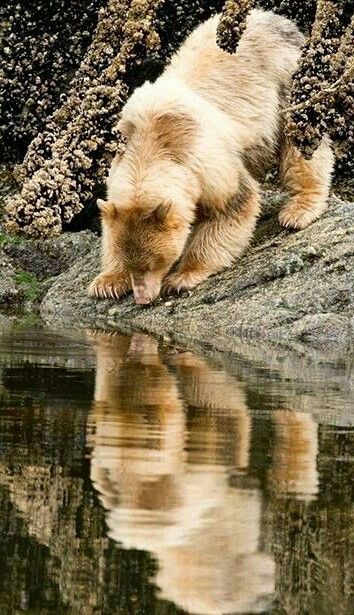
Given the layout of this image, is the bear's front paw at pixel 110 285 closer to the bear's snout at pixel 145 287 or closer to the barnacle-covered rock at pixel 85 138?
the bear's snout at pixel 145 287

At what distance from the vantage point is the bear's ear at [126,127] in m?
10.1

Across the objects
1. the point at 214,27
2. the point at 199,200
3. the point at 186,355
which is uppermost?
the point at 214,27

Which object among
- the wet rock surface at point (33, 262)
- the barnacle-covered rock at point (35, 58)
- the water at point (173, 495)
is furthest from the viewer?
the barnacle-covered rock at point (35, 58)

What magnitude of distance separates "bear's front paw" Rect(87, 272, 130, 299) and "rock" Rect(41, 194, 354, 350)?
95 mm

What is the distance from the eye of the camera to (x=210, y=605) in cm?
279

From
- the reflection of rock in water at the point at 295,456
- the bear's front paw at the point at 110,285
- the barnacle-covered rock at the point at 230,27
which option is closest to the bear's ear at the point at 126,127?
the bear's front paw at the point at 110,285

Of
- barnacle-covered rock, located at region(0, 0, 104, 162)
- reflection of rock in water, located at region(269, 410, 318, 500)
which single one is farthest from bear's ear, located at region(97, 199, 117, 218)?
barnacle-covered rock, located at region(0, 0, 104, 162)

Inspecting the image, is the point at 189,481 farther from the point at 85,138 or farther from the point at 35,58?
the point at 35,58

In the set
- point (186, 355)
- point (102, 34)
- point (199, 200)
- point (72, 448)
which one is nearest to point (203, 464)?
point (72, 448)

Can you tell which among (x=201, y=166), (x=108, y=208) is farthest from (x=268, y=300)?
(x=108, y=208)

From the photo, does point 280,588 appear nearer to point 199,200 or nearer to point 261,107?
point 199,200

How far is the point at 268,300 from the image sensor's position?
999 cm

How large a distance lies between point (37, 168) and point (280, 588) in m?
8.07

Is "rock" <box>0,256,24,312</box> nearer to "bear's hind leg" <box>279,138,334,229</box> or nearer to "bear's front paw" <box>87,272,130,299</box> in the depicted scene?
"bear's front paw" <box>87,272,130,299</box>
